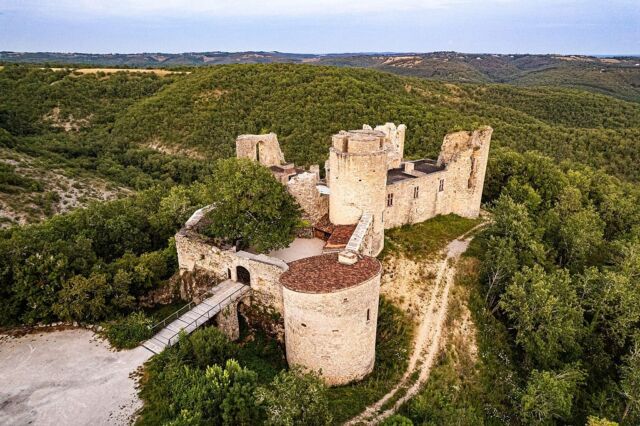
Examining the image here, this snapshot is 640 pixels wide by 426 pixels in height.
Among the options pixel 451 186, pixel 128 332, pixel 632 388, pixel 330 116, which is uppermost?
pixel 330 116

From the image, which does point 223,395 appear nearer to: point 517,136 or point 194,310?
point 194,310

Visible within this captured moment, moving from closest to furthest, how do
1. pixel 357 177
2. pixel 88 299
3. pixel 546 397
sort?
pixel 546 397 < pixel 88 299 < pixel 357 177

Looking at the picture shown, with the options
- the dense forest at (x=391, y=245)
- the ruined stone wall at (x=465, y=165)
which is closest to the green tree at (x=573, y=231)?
the dense forest at (x=391, y=245)

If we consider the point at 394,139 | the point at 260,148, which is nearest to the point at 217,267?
the point at 260,148

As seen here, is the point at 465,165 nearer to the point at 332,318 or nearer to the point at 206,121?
the point at 332,318

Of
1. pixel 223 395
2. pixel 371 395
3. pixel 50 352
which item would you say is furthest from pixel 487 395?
pixel 50 352

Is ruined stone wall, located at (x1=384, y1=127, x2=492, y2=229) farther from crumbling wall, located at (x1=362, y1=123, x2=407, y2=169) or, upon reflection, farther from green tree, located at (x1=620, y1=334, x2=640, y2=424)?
green tree, located at (x1=620, y1=334, x2=640, y2=424)
